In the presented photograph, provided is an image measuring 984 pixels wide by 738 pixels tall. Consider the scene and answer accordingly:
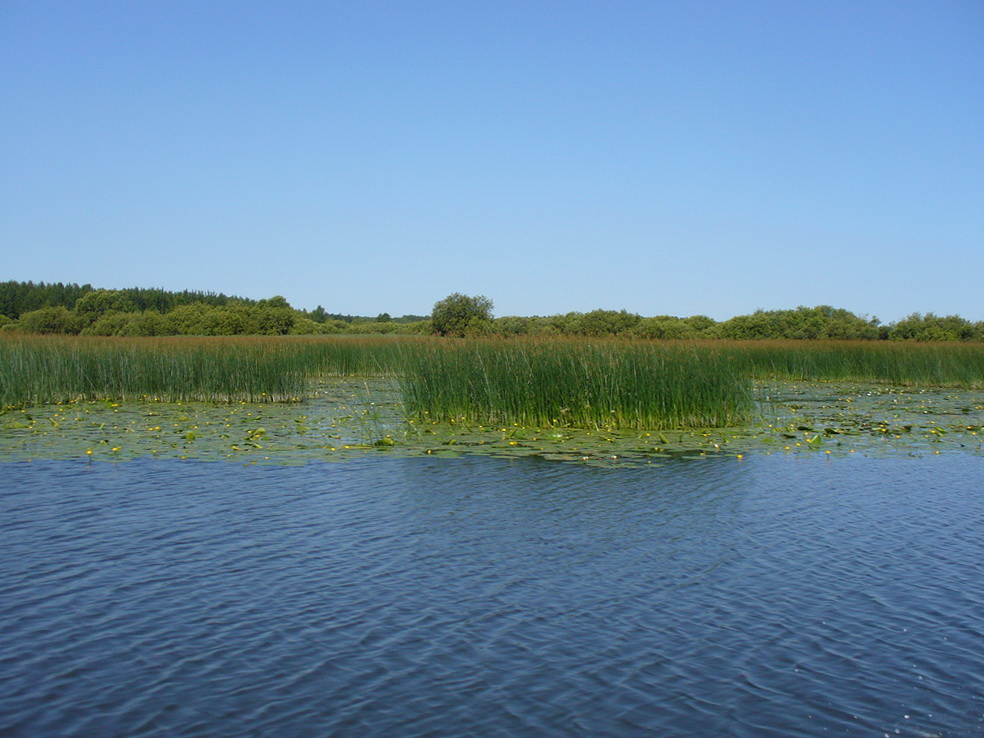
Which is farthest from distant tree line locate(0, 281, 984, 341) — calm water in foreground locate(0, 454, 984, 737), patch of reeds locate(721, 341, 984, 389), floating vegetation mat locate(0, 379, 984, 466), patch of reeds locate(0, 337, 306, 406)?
calm water in foreground locate(0, 454, 984, 737)

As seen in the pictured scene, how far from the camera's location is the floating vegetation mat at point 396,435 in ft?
41.2

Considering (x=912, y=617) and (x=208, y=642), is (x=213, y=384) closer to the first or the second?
(x=208, y=642)

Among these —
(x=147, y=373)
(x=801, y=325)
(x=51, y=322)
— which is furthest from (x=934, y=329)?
(x=51, y=322)

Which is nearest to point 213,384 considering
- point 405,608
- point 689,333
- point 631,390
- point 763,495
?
point 631,390

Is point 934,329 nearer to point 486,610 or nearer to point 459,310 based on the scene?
point 459,310

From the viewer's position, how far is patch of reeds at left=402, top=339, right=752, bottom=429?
50.1 ft

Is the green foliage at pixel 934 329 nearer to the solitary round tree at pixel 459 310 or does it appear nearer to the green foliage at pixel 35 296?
the solitary round tree at pixel 459 310

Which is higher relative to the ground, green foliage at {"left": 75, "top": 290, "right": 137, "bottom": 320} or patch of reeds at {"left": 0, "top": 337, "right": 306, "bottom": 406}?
green foliage at {"left": 75, "top": 290, "right": 137, "bottom": 320}

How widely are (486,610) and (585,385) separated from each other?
32.0 ft

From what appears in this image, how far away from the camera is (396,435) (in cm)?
1432

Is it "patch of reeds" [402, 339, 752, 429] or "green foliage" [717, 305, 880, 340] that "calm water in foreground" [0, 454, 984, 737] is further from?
"green foliage" [717, 305, 880, 340]

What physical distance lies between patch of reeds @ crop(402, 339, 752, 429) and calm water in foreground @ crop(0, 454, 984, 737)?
17.4 ft

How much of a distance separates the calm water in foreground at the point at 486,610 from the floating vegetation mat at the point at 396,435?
248 cm

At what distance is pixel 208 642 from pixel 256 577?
129 centimetres
